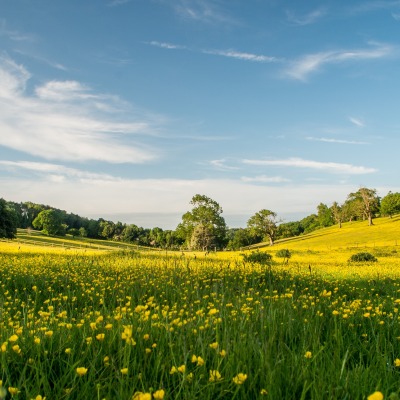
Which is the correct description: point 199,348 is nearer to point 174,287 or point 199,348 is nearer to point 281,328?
point 281,328

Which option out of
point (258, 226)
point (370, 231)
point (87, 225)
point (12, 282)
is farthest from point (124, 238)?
point (12, 282)

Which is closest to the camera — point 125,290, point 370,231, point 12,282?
point 125,290

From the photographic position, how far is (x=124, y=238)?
492ft

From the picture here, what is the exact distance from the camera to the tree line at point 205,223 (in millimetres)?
86938

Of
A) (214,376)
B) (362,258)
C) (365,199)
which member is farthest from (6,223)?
(365,199)

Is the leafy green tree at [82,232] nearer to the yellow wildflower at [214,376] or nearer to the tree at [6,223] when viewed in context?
the tree at [6,223]

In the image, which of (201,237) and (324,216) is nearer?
(201,237)

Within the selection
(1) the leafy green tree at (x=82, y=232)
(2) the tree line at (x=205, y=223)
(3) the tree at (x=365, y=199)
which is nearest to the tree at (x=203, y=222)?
(2) the tree line at (x=205, y=223)

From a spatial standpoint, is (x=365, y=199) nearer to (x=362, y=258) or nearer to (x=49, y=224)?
(x=362, y=258)

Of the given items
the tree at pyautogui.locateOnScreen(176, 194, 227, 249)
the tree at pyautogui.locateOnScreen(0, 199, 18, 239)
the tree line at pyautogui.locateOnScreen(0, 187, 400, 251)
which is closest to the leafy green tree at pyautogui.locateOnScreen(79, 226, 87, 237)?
the tree line at pyautogui.locateOnScreen(0, 187, 400, 251)

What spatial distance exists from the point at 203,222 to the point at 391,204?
5894cm

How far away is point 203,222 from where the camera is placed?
90.9 metres

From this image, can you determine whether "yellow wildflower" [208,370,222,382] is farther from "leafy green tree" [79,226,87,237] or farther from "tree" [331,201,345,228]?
"leafy green tree" [79,226,87,237]

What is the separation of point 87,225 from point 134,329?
159 meters
